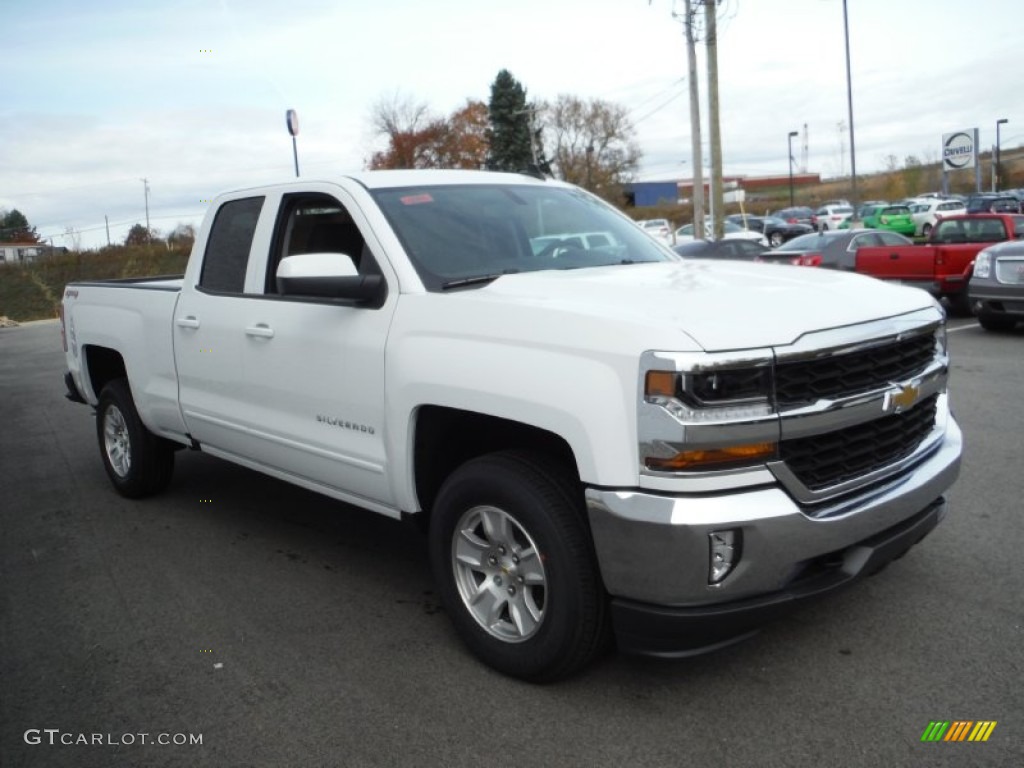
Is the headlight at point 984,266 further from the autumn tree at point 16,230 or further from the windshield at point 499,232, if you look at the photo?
the autumn tree at point 16,230

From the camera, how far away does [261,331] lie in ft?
14.5

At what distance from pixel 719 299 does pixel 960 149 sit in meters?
42.6

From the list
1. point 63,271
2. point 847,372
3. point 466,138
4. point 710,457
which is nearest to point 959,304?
point 847,372

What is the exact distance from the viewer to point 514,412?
3.15 m

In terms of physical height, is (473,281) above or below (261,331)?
above

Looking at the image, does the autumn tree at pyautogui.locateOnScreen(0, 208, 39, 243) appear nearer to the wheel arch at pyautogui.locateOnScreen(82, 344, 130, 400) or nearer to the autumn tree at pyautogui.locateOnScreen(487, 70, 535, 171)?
the autumn tree at pyautogui.locateOnScreen(487, 70, 535, 171)

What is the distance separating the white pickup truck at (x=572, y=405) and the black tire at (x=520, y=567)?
0.03ft

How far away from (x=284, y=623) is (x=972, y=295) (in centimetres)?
1097

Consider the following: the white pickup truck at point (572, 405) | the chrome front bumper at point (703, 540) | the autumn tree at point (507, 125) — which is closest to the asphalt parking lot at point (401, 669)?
the white pickup truck at point (572, 405)

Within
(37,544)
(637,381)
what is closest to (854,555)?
(637,381)

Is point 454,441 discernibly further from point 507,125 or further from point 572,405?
point 507,125

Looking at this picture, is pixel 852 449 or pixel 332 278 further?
pixel 332 278

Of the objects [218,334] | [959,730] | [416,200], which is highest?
[416,200]

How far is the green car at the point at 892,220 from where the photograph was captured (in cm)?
4138
